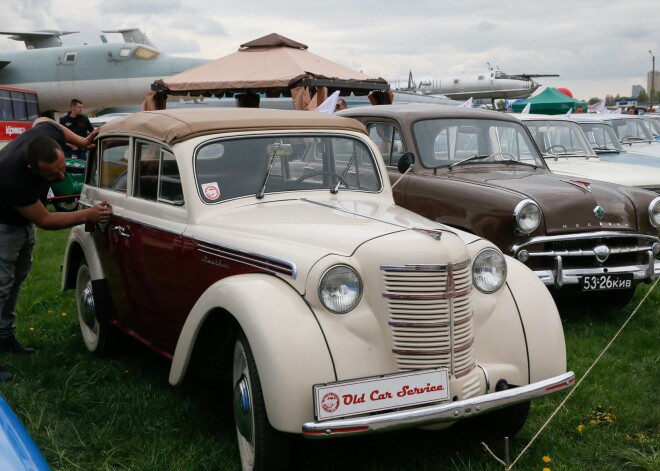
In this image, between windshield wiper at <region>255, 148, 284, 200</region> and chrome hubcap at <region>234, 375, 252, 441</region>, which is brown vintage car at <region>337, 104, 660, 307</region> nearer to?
windshield wiper at <region>255, 148, 284, 200</region>

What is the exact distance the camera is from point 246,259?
138 inches

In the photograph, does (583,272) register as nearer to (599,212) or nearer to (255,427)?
(599,212)

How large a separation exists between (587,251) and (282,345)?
3.69 meters

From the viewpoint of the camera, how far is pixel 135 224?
452cm

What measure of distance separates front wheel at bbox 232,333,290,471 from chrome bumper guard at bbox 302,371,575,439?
0.28 metres

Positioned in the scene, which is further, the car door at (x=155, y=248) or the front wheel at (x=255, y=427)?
the car door at (x=155, y=248)

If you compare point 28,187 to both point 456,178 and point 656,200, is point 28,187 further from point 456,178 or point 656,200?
point 656,200

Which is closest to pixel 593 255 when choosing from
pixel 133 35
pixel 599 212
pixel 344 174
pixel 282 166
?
pixel 599 212

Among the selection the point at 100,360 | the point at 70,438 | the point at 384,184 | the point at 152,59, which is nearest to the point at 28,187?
the point at 100,360

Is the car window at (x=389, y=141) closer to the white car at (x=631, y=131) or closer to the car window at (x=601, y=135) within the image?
the car window at (x=601, y=135)

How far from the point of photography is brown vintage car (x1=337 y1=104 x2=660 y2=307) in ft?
18.9

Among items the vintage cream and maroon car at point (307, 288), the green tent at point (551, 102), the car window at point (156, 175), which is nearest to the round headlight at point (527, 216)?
the vintage cream and maroon car at point (307, 288)

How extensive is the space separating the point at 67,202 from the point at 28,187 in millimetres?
8837

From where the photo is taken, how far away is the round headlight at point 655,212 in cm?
620
